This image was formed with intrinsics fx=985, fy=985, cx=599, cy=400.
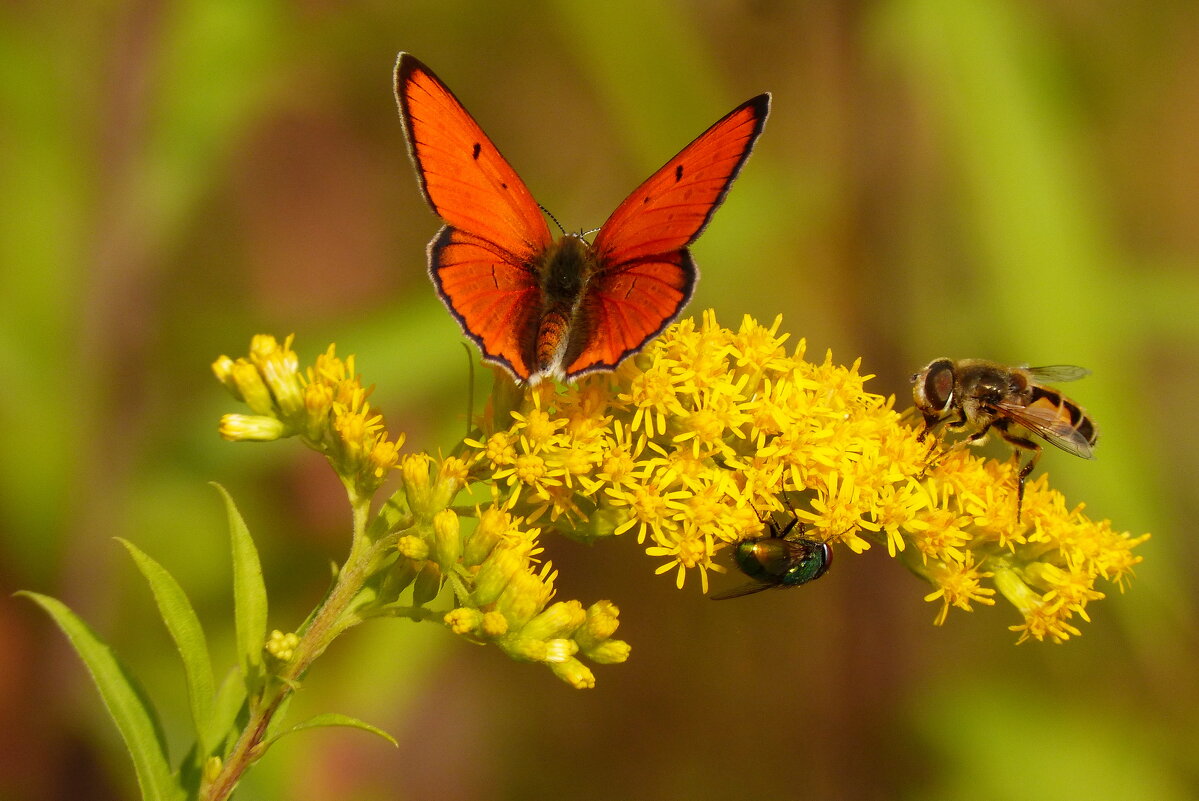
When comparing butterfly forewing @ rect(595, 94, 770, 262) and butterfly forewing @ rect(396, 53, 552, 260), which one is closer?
butterfly forewing @ rect(595, 94, 770, 262)

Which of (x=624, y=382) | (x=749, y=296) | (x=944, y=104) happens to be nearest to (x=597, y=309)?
(x=624, y=382)

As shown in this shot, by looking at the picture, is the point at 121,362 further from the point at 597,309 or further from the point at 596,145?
the point at 596,145

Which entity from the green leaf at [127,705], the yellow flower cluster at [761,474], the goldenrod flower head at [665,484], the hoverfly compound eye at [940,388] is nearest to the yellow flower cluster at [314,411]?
the goldenrod flower head at [665,484]

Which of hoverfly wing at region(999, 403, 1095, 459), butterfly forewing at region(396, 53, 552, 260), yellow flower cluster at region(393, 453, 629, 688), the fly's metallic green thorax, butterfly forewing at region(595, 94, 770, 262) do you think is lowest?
hoverfly wing at region(999, 403, 1095, 459)

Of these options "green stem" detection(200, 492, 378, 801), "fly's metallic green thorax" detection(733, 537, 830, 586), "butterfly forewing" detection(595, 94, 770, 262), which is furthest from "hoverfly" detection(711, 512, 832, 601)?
"green stem" detection(200, 492, 378, 801)

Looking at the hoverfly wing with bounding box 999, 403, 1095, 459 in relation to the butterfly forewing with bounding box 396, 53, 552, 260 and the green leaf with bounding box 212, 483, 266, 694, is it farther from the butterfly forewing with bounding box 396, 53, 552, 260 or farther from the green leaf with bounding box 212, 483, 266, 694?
the green leaf with bounding box 212, 483, 266, 694

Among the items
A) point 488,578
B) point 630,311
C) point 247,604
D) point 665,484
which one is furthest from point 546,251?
point 247,604
